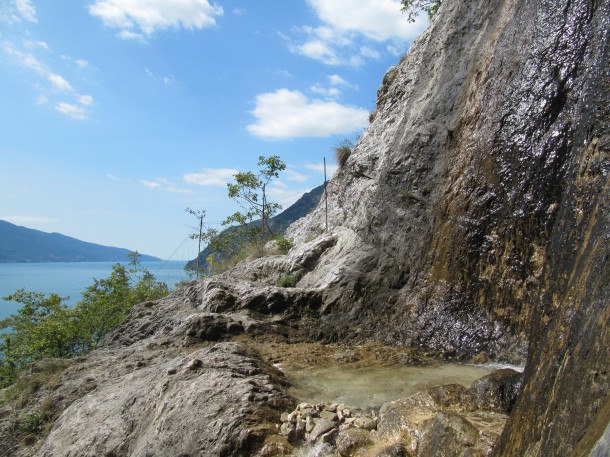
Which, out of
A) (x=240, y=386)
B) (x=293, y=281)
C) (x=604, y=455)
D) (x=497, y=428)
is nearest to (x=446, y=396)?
(x=497, y=428)

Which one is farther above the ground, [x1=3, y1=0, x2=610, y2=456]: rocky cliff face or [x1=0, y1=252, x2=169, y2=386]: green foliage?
[x1=3, y1=0, x2=610, y2=456]: rocky cliff face

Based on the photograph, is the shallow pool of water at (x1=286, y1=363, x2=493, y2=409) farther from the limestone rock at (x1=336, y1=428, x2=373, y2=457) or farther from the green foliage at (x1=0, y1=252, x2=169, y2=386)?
the green foliage at (x1=0, y1=252, x2=169, y2=386)

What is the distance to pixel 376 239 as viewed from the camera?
984cm

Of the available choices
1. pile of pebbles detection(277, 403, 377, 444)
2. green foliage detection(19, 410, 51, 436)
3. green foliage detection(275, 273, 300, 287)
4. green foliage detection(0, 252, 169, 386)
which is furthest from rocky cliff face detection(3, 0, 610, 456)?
green foliage detection(0, 252, 169, 386)

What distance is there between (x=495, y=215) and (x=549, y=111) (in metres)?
1.69

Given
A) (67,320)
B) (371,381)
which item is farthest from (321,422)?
(67,320)

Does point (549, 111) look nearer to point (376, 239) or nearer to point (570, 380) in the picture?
A: point (376, 239)

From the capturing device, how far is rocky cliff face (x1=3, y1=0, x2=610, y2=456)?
306 cm

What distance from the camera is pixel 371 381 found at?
20.6 feet

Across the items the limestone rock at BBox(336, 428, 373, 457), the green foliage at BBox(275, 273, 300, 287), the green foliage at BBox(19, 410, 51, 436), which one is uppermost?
the green foliage at BBox(275, 273, 300, 287)

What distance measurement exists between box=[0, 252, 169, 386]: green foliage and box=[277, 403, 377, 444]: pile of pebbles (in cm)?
892

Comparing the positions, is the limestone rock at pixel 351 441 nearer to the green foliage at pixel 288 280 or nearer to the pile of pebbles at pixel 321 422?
the pile of pebbles at pixel 321 422

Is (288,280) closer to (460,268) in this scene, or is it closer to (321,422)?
(460,268)

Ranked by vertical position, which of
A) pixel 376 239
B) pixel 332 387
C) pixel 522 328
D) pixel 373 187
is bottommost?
pixel 332 387
